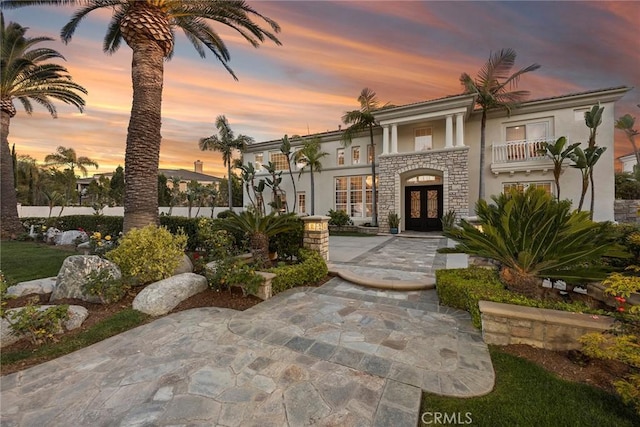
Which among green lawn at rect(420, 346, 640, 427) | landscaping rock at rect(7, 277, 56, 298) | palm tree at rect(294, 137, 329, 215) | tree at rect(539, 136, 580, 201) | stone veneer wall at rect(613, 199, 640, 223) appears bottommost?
green lawn at rect(420, 346, 640, 427)

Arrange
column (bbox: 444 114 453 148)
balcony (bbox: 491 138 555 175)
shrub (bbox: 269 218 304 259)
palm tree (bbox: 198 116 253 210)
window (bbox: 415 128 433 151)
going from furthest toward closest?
palm tree (bbox: 198 116 253 210)
window (bbox: 415 128 433 151)
column (bbox: 444 114 453 148)
balcony (bbox: 491 138 555 175)
shrub (bbox: 269 218 304 259)

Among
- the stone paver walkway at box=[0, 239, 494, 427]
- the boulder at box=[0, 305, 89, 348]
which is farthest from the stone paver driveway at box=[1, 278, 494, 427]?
the boulder at box=[0, 305, 89, 348]

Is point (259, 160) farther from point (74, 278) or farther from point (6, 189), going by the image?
point (74, 278)

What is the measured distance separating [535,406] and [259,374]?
7.99ft

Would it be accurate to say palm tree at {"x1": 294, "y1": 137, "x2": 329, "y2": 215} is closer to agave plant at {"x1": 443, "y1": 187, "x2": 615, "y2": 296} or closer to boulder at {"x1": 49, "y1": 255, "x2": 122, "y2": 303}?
boulder at {"x1": 49, "y1": 255, "x2": 122, "y2": 303}

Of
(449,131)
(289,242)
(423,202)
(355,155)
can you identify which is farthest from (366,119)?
(289,242)

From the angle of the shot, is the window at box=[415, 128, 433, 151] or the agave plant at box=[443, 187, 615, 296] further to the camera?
the window at box=[415, 128, 433, 151]

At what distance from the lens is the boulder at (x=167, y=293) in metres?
4.07

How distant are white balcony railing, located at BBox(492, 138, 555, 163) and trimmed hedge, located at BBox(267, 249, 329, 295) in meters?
12.8

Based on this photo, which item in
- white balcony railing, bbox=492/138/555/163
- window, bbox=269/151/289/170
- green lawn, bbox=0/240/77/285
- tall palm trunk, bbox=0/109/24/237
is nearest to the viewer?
green lawn, bbox=0/240/77/285

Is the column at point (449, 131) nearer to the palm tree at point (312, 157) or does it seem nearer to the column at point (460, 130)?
the column at point (460, 130)

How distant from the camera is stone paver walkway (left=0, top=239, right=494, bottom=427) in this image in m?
2.02

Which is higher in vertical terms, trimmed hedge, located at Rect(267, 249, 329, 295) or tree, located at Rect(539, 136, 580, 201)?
tree, located at Rect(539, 136, 580, 201)

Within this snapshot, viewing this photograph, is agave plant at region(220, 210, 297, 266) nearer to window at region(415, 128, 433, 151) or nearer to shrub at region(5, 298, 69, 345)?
shrub at region(5, 298, 69, 345)
